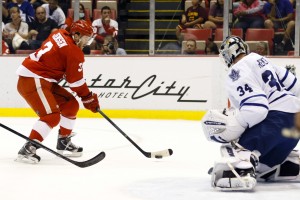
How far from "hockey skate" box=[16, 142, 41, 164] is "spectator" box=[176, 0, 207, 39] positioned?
4057 millimetres

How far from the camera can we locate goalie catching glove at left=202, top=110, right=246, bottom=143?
3.79 meters

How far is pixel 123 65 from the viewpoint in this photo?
8.35m

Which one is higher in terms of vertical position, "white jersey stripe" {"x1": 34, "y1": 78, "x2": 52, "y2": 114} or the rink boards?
"white jersey stripe" {"x1": 34, "y1": 78, "x2": 52, "y2": 114}

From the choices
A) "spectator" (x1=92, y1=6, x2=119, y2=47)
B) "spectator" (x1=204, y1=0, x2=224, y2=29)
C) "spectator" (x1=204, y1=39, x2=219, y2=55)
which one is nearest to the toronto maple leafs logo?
"spectator" (x1=204, y1=39, x2=219, y2=55)

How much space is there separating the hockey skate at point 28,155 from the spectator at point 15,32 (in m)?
3.98

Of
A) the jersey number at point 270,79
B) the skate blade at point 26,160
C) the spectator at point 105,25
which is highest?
the jersey number at point 270,79

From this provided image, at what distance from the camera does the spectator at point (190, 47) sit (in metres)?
8.39

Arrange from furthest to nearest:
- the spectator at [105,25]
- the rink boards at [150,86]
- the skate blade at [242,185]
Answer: the spectator at [105,25], the rink boards at [150,86], the skate blade at [242,185]

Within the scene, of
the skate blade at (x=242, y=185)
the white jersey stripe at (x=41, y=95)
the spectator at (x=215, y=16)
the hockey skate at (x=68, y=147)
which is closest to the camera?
the skate blade at (x=242, y=185)

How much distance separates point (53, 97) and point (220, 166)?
163 cm

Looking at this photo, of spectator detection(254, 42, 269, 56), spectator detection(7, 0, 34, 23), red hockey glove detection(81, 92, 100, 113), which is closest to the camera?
red hockey glove detection(81, 92, 100, 113)

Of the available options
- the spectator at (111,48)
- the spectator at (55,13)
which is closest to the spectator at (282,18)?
the spectator at (111,48)

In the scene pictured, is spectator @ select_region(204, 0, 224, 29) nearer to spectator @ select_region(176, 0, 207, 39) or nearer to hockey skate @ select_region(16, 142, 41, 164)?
spectator @ select_region(176, 0, 207, 39)

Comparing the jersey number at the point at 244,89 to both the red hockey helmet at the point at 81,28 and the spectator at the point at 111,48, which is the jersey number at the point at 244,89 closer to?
the red hockey helmet at the point at 81,28
